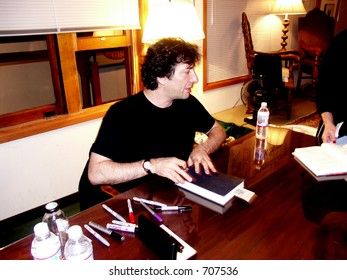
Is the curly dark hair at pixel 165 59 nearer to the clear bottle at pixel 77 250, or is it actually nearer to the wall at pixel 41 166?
the clear bottle at pixel 77 250

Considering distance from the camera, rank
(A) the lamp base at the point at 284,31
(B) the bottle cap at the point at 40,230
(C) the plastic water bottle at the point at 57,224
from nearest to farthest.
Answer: (B) the bottle cap at the point at 40,230, (C) the plastic water bottle at the point at 57,224, (A) the lamp base at the point at 284,31

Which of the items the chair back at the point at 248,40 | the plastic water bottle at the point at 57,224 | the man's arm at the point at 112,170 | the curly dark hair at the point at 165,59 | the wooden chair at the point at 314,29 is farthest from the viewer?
the wooden chair at the point at 314,29

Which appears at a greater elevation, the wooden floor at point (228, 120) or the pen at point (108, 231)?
the pen at point (108, 231)

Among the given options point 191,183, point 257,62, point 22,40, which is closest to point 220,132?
point 191,183

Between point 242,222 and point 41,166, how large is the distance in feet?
5.60

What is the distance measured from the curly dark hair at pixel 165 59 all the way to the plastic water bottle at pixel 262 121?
419mm

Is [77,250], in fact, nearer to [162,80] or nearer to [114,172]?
[114,172]

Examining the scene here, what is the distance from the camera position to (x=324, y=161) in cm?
119

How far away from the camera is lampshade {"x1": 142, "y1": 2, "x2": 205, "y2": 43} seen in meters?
1.96

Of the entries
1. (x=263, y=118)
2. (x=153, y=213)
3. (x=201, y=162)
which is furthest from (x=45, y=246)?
(x=263, y=118)

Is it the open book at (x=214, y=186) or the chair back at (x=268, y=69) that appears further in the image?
the chair back at (x=268, y=69)

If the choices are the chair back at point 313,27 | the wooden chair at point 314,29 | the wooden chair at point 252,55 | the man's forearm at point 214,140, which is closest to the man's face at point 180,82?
the man's forearm at point 214,140

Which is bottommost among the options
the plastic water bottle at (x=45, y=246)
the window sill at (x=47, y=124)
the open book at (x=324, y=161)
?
the window sill at (x=47, y=124)

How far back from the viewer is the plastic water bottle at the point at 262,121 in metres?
1.48
